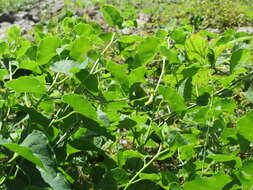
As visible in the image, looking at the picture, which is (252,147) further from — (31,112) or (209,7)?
(209,7)

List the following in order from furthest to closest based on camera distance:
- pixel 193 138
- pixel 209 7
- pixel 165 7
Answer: pixel 165 7, pixel 209 7, pixel 193 138

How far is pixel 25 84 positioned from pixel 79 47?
0.71 ft

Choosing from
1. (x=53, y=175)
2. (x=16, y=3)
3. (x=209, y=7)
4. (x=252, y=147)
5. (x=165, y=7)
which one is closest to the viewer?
(x=53, y=175)

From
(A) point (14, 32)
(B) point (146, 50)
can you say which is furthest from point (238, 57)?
(A) point (14, 32)

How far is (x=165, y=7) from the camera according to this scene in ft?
23.9

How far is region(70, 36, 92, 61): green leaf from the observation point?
0.93 meters

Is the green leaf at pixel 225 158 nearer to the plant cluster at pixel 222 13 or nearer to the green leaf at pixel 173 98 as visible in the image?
the green leaf at pixel 173 98

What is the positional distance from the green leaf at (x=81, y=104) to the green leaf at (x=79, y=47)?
0.18 m

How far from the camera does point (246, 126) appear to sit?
85 centimetres

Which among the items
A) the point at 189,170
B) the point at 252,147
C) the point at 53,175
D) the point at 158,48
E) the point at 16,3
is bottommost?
the point at 16,3

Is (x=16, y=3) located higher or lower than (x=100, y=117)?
lower

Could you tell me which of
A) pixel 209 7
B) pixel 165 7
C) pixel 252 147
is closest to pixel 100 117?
pixel 252 147

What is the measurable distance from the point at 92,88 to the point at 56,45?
152 millimetres

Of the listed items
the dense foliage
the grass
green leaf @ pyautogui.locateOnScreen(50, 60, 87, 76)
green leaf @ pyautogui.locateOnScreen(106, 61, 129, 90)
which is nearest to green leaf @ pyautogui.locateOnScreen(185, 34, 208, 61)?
the dense foliage
